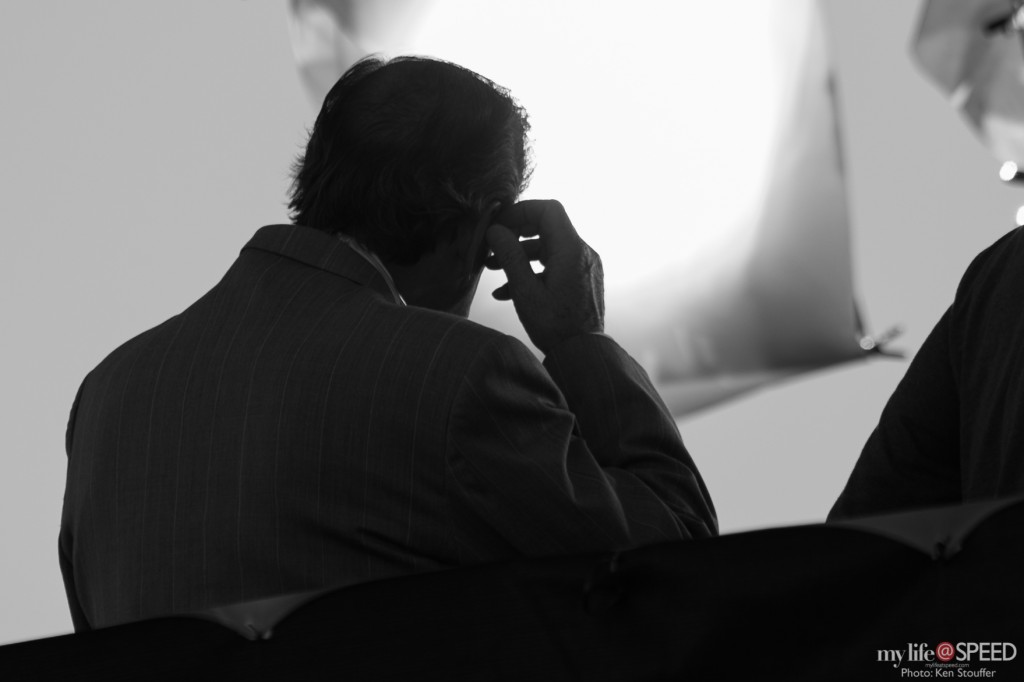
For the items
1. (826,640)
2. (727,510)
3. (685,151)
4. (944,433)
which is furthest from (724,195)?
(826,640)

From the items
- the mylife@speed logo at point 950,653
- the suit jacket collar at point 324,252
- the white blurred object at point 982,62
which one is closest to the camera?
the mylife@speed logo at point 950,653

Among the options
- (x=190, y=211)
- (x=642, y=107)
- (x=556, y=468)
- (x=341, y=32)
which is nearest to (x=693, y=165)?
(x=642, y=107)

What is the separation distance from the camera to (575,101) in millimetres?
2234

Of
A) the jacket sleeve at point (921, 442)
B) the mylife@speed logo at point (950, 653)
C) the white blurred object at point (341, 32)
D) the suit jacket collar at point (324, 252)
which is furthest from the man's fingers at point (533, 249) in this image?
the white blurred object at point (341, 32)

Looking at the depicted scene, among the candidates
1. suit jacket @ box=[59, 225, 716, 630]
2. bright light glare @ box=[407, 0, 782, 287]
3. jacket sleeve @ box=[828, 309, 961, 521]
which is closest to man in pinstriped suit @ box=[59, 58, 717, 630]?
suit jacket @ box=[59, 225, 716, 630]

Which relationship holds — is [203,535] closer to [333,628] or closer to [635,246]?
[333,628]

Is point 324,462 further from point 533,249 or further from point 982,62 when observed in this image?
point 982,62

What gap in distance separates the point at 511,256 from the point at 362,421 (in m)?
0.29

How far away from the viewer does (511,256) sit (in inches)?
47.9

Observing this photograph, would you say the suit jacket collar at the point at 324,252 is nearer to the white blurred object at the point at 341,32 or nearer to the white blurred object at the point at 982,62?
the white blurred object at the point at 341,32

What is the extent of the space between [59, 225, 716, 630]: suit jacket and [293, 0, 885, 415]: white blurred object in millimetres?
1162

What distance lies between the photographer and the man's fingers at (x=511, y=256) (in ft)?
3.98

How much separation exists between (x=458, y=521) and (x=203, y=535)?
0.59 ft

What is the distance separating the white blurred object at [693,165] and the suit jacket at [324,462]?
1.16 metres
